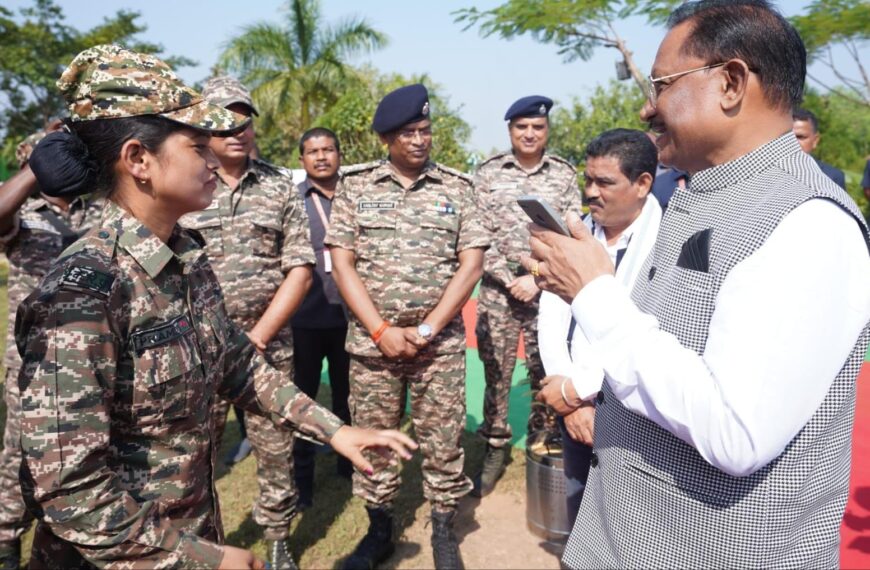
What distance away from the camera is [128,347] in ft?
5.06

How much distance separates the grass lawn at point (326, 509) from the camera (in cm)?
357

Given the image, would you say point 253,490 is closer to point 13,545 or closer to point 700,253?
point 13,545

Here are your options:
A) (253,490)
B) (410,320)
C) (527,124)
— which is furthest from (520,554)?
(527,124)

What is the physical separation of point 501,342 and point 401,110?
1.82m

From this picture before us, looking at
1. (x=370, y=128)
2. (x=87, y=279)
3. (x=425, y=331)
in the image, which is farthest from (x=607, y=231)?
(x=370, y=128)

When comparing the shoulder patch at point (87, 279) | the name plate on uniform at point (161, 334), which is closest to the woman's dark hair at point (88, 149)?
the shoulder patch at point (87, 279)

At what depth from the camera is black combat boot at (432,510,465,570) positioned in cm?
328

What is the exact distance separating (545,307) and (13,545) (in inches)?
115

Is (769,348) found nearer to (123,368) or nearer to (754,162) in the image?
(754,162)

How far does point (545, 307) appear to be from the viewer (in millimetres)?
2801

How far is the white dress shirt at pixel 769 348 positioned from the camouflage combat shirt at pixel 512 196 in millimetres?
3102

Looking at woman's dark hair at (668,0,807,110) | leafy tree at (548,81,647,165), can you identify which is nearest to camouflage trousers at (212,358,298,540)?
woman's dark hair at (668,0,807,110)

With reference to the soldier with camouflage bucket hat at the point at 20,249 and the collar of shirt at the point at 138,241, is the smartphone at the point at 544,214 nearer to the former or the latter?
the collar of shirt at the point at 138,241

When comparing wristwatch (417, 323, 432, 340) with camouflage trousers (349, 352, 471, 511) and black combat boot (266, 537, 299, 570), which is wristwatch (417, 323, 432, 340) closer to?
camouflage trousers (349, 352, 471, 511)
